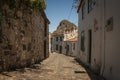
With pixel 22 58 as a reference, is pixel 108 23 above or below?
above

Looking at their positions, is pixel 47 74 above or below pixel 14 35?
below

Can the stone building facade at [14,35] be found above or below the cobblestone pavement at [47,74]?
above

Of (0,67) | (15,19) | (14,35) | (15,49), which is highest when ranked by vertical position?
(15,19)

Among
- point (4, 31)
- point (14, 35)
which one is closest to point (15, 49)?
point (14, 35)

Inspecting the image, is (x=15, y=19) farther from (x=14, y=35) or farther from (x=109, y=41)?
(x=109, y=41)

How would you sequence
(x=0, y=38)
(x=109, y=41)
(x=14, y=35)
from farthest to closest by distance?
1. (x=14, y=35)
2. (x=0, y=38)
3. (x=109, y=41)

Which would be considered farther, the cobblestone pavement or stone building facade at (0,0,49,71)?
stone building facade at (0,0,49,71)

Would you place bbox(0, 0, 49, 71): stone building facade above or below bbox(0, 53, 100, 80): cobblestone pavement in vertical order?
above

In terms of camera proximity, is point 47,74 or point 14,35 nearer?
point 47,74

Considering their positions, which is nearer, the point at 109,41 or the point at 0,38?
the point at 109,41

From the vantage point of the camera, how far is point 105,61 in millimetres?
7480

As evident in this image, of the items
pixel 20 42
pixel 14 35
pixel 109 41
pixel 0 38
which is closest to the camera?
pixel 109 41

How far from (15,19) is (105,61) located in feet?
14.8

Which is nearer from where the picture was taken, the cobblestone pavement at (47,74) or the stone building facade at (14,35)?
the cobblestone pavement at (47,74)
